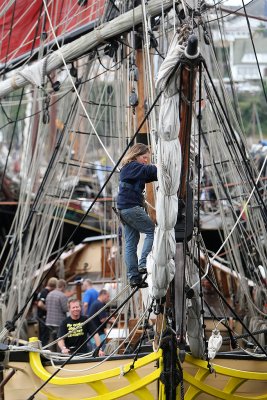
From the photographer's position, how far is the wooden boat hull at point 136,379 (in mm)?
12445

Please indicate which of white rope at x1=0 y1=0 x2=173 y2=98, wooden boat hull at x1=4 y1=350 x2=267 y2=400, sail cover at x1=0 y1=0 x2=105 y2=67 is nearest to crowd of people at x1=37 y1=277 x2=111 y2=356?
wooden boat hull at x1=4 y1=350 x2=267 y2=400

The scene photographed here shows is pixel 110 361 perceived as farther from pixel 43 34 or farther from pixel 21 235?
pixel 43 34

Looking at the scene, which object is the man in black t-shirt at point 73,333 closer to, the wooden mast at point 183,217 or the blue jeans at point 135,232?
the blue jeans at point 135,232

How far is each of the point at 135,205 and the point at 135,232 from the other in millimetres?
342

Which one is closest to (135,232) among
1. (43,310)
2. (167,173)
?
(167,173)

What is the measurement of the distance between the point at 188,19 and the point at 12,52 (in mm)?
8533

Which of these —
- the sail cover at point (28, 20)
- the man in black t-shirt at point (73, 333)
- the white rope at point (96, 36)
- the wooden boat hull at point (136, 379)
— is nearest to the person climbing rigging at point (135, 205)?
the wooden boat hull at point (136, 379)

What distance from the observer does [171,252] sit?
38.1 ft

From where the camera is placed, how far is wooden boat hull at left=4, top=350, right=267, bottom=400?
40.8 feet

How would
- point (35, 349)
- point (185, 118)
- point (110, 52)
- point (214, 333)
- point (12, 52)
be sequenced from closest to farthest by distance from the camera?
1. point (185, 118)
2. point (214, 333)
3. point (35, 349)
4. point (110, 52)
5. point (12, 52)

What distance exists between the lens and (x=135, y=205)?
12352 mm

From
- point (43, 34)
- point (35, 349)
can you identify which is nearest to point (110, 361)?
point (35, 349)

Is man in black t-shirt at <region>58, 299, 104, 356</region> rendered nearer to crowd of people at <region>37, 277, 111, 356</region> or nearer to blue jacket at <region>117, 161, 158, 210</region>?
crowd of people at <region>37, 277, 111, 356</region>

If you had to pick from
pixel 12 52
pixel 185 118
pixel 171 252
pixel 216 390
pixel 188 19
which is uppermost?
pixel 12 52
